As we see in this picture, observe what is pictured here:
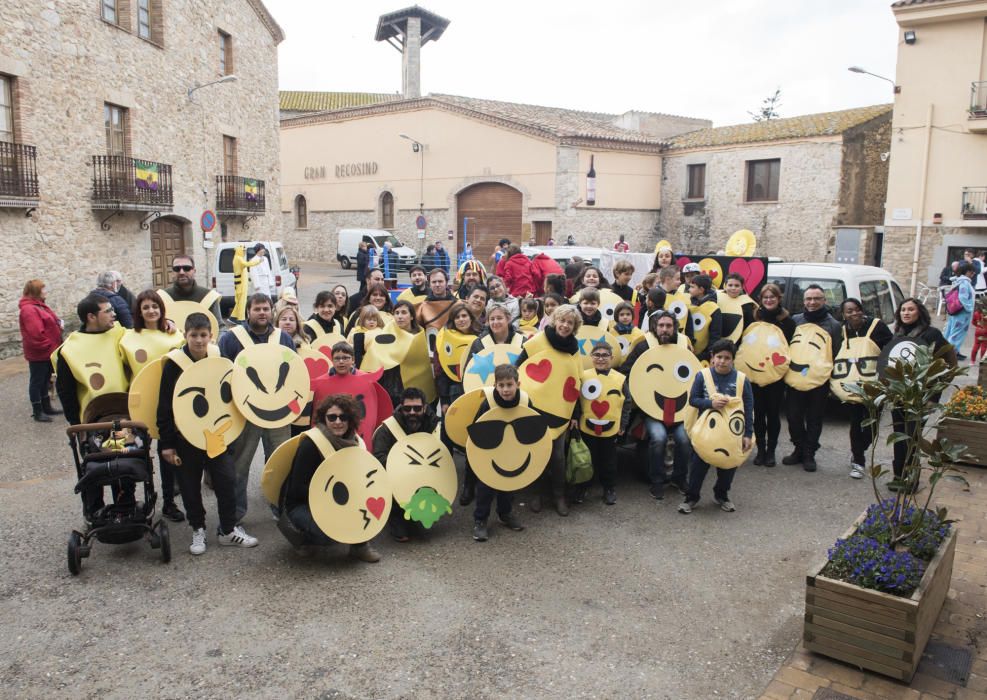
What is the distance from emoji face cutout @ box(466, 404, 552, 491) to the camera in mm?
5945

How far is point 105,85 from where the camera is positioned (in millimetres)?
17766

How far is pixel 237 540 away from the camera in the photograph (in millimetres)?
5855

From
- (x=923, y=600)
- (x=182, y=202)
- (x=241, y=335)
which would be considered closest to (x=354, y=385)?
(x=241, y=335)

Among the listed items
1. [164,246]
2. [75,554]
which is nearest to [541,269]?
[75,554]

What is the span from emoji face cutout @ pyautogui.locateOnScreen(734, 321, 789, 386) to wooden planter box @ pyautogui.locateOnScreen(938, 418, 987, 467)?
171 centimetres

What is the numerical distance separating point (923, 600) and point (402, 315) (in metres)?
4.80

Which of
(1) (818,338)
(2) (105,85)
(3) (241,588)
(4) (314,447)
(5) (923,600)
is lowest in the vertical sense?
(3) (241,588)

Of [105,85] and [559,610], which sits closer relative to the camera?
[559,610]

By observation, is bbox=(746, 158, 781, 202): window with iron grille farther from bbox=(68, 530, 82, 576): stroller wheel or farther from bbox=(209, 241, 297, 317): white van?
bbox=(68, 530, 82, 576): stroller wheel

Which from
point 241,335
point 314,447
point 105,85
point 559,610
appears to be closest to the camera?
point 559,610

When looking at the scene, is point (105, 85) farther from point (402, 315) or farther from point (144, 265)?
point (402, 315)

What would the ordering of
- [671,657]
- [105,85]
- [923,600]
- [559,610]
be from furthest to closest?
[105,85] < [559,610] < [671,657] < [923,600]

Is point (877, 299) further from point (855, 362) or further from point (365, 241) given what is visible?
point (365, 241)

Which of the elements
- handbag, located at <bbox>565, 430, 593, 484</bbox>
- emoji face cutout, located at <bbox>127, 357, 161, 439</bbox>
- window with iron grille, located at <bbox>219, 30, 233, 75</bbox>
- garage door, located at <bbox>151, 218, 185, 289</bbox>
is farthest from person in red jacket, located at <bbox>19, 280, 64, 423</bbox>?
window with iron grille, located at <bbox>219, 30, 233, 75</bbox>
